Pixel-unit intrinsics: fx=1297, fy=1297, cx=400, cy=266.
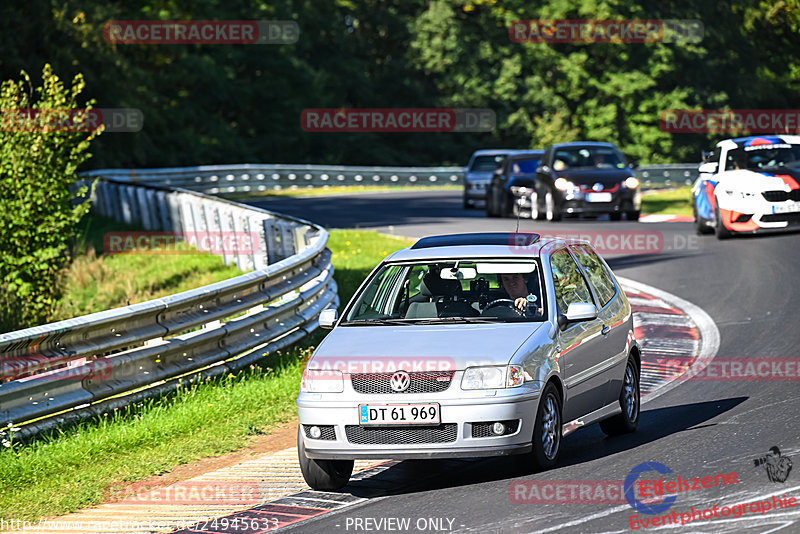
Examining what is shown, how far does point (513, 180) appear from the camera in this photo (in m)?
30.7

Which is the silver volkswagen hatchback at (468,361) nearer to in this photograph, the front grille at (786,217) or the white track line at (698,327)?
the white track line at (698,327)

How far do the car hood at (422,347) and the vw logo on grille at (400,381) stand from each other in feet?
0.12

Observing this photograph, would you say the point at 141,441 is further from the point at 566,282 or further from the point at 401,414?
the point at 566,282

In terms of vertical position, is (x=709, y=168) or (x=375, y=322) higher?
(x=375, y=322)

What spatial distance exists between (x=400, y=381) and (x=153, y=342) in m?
3.67

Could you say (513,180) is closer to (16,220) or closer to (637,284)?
(637,284)

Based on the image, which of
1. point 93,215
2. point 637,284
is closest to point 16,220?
point 637,284

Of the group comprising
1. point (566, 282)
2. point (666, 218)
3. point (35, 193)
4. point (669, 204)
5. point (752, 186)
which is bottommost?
point (669, 204)

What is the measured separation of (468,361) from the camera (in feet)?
25.0

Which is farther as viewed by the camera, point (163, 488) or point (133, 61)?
point (133, 61)

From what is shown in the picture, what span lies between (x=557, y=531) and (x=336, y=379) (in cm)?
180

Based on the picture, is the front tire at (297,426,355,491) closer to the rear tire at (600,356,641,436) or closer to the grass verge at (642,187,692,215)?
the rear tire at (600,356,641,436)

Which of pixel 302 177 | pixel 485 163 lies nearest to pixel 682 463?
pixel 485 163

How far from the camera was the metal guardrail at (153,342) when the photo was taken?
9.10 m
